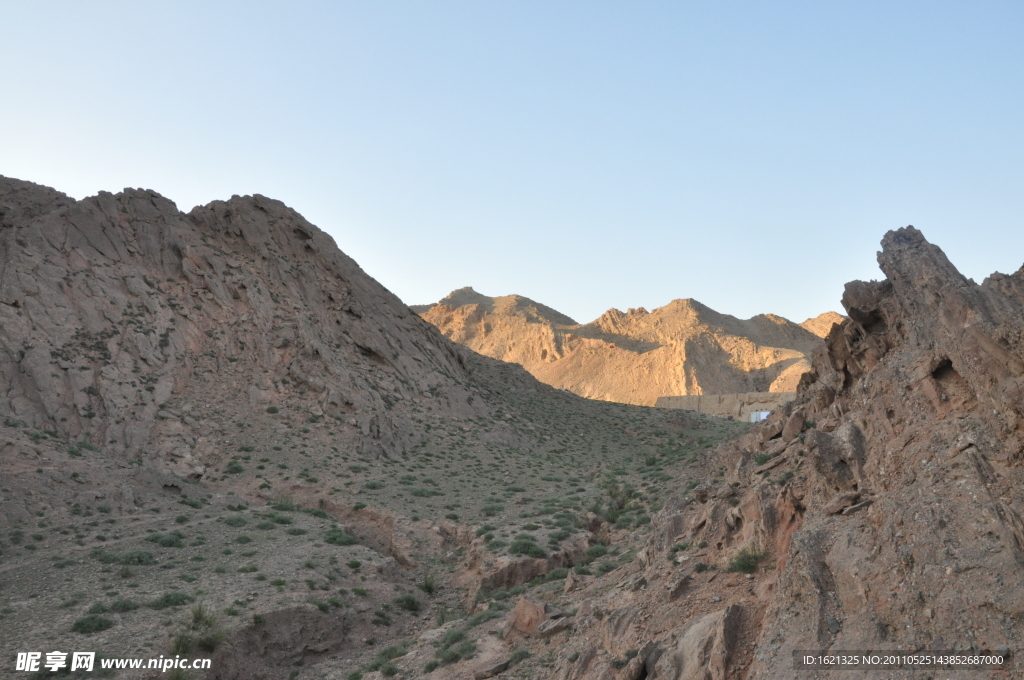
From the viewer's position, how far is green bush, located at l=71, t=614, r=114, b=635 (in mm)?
13493

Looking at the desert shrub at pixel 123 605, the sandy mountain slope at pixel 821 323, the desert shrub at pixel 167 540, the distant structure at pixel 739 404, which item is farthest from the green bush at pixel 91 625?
the sandy mountain slope at pixel 821 323

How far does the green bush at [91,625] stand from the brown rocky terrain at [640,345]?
63379mm

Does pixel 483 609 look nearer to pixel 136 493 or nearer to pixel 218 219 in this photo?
pixel 136 493

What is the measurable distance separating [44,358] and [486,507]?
19.2 m

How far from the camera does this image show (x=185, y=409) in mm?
30312

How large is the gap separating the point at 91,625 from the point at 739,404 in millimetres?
55617

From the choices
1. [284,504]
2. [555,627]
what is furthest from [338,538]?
[555,627]

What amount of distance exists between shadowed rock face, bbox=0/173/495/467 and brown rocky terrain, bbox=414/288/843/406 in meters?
40.0

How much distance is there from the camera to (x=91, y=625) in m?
13.6

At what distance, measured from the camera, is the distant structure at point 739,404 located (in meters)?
58.3

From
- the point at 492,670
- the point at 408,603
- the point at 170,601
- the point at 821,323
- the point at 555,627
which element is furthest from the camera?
the point at 821,323

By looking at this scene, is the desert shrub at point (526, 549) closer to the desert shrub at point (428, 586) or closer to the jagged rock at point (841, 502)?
the desert shrub at point (428, 586)

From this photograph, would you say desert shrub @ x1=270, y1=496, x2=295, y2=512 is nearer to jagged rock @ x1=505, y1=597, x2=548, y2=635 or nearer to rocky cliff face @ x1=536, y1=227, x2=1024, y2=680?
jagged rock @ x1=505, y1=597, x2=548, y2=635

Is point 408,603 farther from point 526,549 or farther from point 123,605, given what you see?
point 123,605
